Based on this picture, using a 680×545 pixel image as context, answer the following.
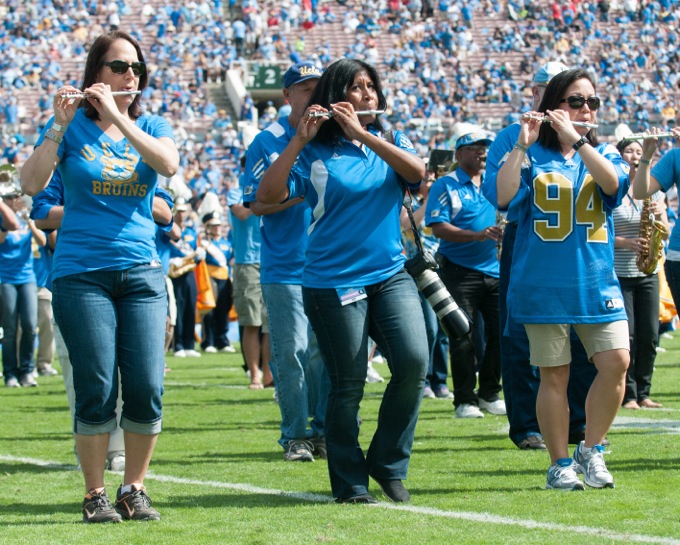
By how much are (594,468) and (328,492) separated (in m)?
1.26

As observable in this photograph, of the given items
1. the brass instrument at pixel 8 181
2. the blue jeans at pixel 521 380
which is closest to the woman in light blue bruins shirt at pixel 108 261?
the blue jeans at pixel 521 380

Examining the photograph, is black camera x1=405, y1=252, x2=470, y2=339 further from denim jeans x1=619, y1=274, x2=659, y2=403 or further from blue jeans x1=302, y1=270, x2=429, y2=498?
denim jeans x1=619, y1=274, x2=659, y2=403

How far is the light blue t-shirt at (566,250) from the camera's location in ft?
19.5

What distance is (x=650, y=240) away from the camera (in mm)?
8750

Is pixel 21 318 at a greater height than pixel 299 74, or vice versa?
pixel 299 74

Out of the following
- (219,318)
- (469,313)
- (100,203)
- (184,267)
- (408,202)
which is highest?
(100,203)

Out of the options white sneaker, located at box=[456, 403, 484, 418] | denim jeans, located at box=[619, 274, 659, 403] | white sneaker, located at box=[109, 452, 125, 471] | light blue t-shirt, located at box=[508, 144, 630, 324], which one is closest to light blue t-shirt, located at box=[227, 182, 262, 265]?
white sneaker, located at box=[456, 403, 484, 418]

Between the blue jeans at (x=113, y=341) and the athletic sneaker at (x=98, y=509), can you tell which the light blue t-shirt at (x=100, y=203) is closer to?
the blue jeans at (x=113, y=341)

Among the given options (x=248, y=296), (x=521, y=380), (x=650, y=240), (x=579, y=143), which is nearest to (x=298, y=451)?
(x=521, y=380)

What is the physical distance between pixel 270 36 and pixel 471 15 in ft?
27.5

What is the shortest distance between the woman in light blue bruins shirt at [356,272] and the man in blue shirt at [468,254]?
3.65m

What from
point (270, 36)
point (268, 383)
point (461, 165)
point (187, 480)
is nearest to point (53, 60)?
point (270, 36)

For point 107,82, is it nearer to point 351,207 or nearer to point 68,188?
point 68,188

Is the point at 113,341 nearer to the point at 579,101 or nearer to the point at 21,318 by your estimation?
the point at 579,101
